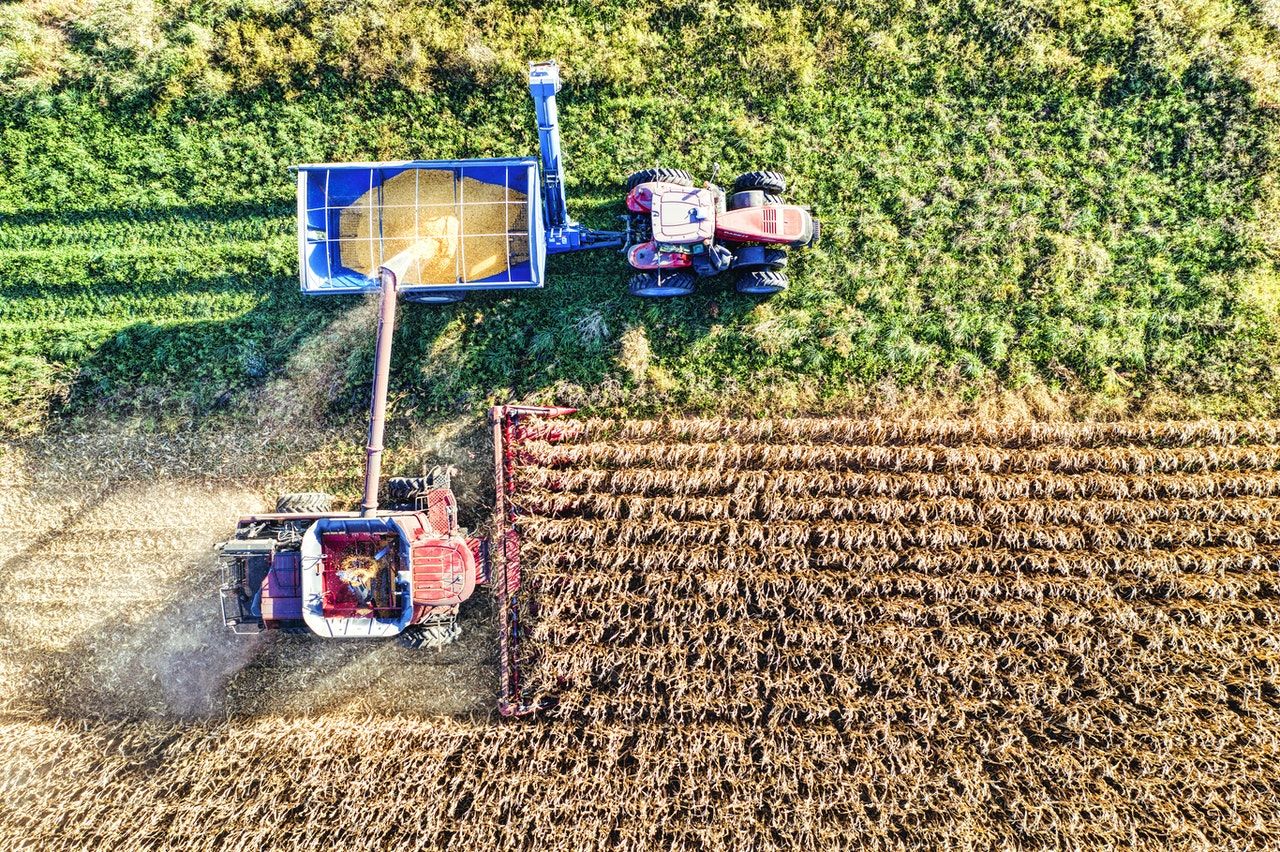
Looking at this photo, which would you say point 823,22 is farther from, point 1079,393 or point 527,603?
point 527,603

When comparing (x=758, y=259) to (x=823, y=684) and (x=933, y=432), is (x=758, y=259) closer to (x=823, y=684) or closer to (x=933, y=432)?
(x=933, y=432)

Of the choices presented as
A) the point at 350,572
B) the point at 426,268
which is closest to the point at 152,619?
the point at 350,572

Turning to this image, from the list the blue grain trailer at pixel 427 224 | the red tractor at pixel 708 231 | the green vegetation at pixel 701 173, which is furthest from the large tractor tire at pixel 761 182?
the blue grain trailer at pixel 427 224

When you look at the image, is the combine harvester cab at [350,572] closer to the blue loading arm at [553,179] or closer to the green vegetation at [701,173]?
the green vegetation at [701,173]

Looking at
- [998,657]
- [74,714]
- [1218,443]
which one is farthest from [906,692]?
[74,714]

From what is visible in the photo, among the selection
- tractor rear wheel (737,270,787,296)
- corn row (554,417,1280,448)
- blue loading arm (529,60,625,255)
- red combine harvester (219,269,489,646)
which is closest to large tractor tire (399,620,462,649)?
red combine harvester (219,269,489,646)

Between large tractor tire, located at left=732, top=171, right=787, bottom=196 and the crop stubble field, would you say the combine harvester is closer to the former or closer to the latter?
large tractor tire, located at left=732, top=171, right=787, bottom=196
